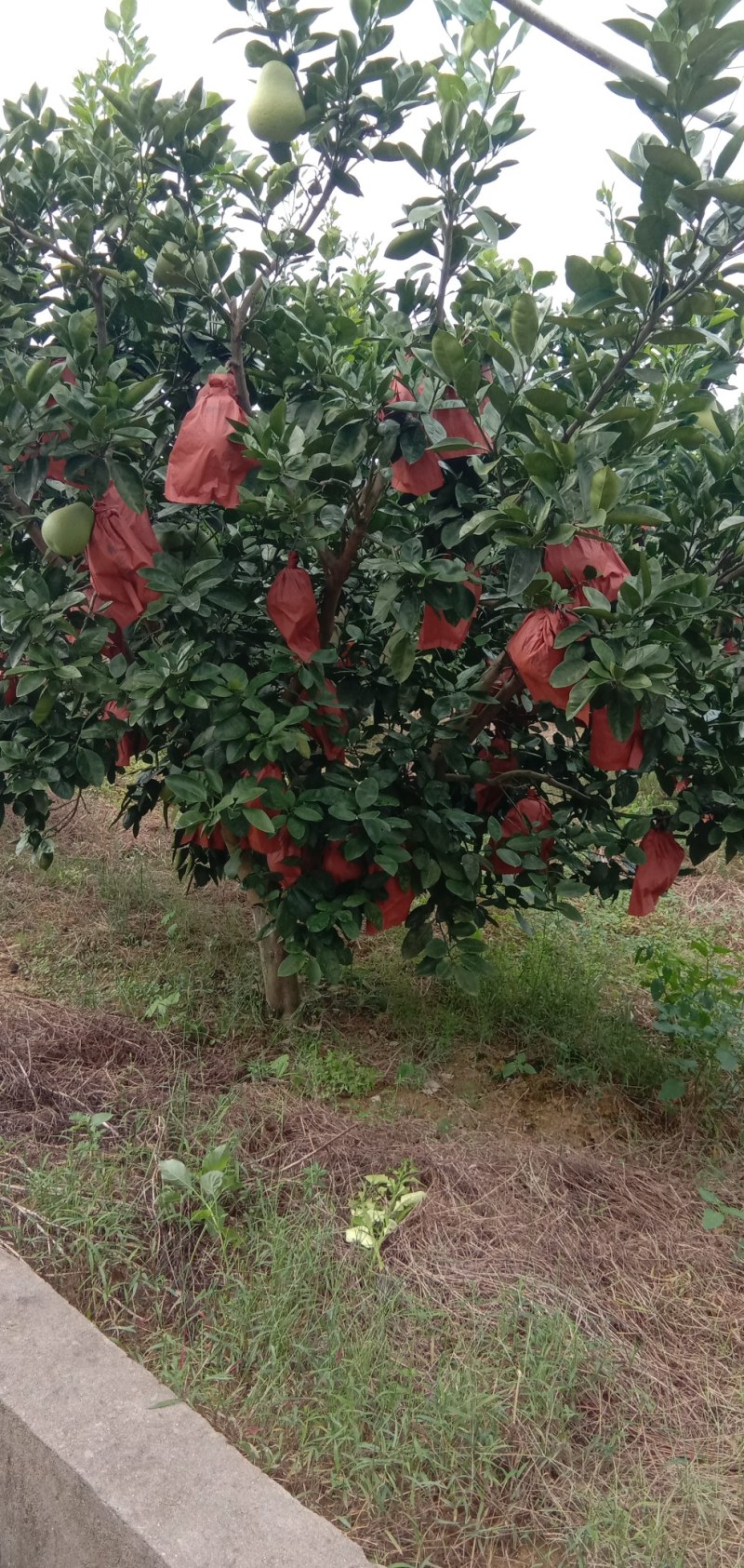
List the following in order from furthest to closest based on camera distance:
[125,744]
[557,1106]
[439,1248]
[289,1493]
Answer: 1. [557,1106]
2. [125,744]
3. [439,1248]
4. [289,1493]

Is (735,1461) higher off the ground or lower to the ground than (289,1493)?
lower

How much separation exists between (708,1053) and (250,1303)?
1.56 m

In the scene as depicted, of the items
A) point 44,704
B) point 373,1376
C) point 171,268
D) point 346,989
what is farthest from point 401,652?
point 346,989

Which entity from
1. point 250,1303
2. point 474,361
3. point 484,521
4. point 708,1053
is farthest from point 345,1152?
point 474,361

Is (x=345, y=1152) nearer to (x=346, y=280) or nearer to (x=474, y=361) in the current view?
(x=474, y=361)

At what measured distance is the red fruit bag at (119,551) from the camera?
227 cm

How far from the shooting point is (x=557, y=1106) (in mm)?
2902

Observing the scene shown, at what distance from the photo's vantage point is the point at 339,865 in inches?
103

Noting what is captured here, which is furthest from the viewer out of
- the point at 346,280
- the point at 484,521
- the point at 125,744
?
the point at 346,280

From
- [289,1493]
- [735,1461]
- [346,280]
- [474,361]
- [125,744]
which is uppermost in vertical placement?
[346,280]

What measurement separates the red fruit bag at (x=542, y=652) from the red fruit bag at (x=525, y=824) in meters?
0.73

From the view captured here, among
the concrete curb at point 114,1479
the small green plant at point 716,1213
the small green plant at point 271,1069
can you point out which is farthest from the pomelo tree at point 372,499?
the concrete curb at point 114,1479

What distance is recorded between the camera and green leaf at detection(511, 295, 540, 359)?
1915mm

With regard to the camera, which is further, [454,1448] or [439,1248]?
[439,1248]
